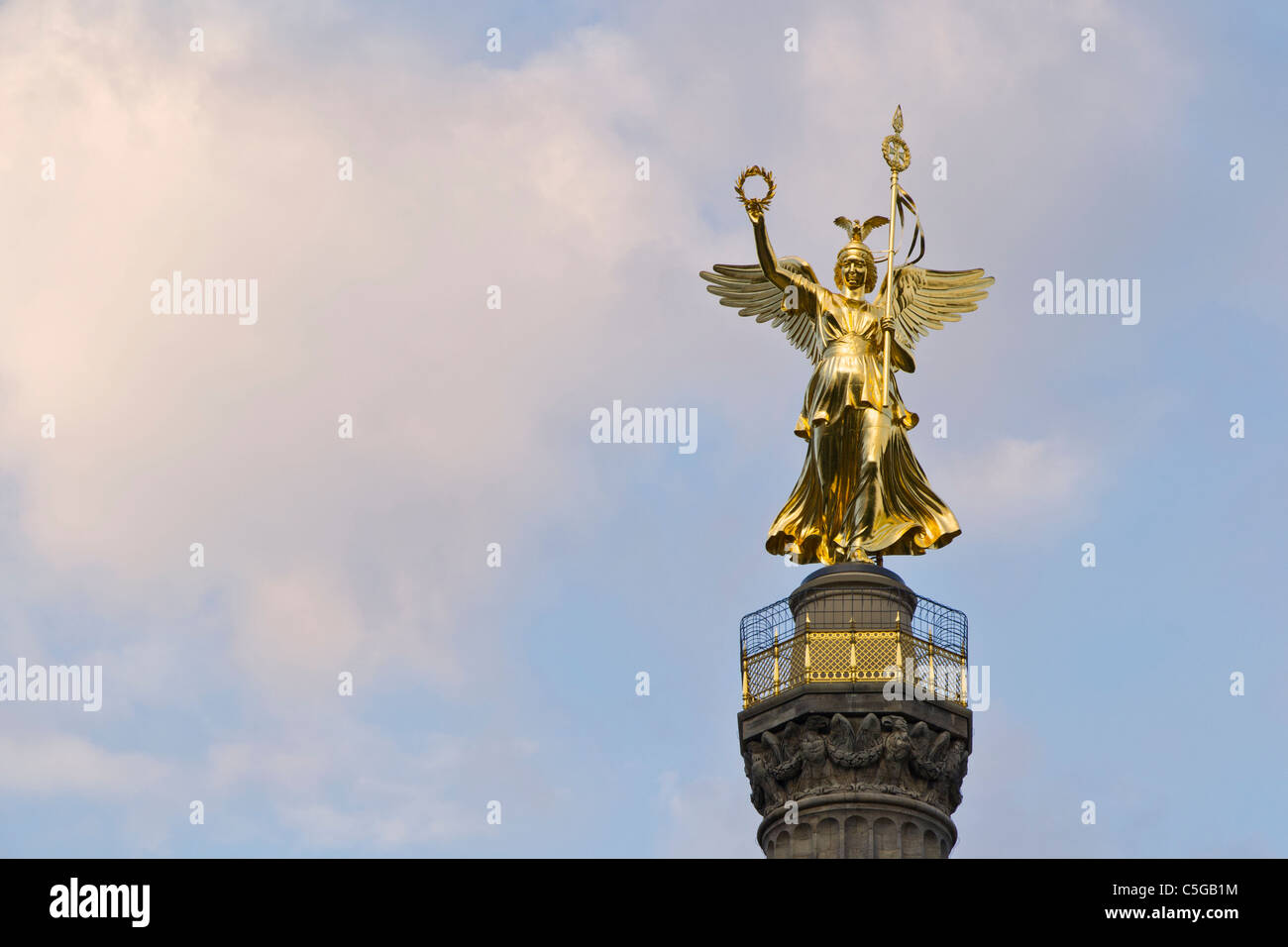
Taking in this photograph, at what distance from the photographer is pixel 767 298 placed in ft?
192

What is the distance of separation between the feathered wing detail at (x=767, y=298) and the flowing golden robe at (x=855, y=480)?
93cm

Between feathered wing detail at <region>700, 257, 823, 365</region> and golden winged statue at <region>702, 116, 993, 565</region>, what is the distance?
0.21 feet

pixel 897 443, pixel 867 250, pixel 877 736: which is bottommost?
pixel 877 736

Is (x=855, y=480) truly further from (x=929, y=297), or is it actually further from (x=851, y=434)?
(x=929, y=297)

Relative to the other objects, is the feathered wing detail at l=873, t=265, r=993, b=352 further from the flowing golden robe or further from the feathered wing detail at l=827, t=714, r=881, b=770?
the feathered wing detail at l=827, t=714, r=881, b=770

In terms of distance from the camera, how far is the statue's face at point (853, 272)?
188ft

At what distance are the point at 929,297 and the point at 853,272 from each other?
2.11m

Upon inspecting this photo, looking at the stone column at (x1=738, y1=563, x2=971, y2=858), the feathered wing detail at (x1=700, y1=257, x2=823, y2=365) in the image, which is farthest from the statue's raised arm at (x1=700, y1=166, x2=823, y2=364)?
the stone column at (x1=738, y1=563, x2=971, y2=858)

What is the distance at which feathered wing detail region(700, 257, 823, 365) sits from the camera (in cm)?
5744

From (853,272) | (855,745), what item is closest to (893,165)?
(853,272)
